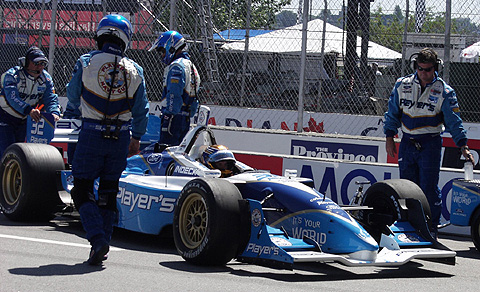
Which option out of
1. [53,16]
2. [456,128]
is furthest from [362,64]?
[53,16]

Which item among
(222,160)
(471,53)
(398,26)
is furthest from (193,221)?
(471,53)

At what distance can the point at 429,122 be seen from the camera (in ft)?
27.0

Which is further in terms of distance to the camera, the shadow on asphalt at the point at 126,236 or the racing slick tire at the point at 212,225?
the shadow on asphalt at the point at 126,236

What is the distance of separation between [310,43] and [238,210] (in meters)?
6.25

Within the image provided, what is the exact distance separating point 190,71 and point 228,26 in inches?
110

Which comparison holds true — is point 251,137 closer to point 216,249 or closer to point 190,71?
point 190,71

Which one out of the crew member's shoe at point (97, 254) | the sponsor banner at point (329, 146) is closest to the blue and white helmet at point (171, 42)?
the sponsor banner at point (329, 146)

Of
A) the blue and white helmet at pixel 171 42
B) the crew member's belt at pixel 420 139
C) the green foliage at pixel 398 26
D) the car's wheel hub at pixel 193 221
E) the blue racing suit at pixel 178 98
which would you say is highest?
the green foliage at pixel 398 26

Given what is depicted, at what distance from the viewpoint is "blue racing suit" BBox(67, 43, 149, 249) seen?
20.5 feet

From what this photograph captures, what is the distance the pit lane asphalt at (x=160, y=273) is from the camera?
5438 mm

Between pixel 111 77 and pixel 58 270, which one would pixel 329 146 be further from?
pixel 58 270

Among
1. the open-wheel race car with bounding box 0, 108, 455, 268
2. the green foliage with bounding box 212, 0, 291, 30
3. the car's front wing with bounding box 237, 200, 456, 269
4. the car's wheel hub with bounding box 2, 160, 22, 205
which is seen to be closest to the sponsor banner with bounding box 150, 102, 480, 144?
the green foliage with bounding box 212, 0, 291, 30

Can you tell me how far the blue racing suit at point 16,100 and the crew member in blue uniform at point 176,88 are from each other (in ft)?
4.40

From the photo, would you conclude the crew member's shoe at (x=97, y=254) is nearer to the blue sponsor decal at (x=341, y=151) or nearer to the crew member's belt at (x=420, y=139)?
the crew member's belt at (x=420, y=139)
